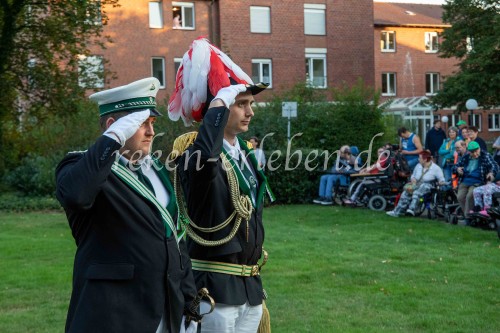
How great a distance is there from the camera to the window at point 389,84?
55.3 m

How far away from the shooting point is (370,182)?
18.4 m

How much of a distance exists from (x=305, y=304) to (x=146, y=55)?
33.1m

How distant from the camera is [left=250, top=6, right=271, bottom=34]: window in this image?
138 ft

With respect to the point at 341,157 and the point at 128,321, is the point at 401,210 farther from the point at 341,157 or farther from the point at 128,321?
the point at 128,321

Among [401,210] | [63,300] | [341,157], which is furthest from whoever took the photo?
[341,157]

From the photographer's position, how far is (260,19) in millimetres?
42406

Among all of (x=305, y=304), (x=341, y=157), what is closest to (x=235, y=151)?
(x=305, y=304)

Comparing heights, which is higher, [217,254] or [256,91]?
[256,91]

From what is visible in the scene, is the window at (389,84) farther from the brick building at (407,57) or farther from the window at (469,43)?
the window at (469,43)

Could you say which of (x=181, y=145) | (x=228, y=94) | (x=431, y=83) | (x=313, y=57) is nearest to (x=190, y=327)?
(x=181, y=145)

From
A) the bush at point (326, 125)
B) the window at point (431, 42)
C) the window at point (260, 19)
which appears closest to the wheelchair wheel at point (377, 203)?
the bush at point (326, 125)

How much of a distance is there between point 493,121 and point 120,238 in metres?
60.5

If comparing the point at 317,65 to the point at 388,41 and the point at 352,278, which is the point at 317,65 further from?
the point at 352,278

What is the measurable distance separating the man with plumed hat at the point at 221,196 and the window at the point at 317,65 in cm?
3951
